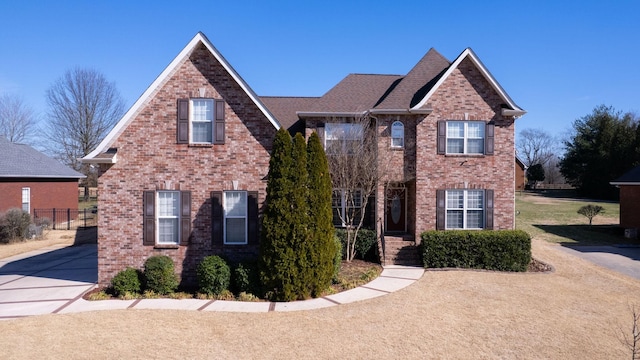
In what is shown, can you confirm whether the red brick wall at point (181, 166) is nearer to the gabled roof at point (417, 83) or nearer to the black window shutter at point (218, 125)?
the black window shutter at point (218, 125)

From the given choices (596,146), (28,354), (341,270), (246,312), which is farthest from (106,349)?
(596,146)

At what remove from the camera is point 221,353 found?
6.50 m

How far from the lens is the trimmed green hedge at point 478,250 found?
1260cm

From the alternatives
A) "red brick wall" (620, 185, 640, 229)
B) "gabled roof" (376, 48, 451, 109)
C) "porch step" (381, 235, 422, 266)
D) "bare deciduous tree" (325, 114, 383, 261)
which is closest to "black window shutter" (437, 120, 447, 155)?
"gabled roof" (376, 48, 451, 109)

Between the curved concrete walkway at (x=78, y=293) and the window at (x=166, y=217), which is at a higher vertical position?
the window at (x=166, y=217)

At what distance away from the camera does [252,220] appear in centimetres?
1103

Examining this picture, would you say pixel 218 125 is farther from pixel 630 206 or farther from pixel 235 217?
pixel 630 206

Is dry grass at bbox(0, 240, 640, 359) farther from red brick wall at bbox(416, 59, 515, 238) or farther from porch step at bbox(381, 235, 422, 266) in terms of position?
red brick wall at bbox(416, 59, 515, 238)

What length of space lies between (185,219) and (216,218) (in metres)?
0.98

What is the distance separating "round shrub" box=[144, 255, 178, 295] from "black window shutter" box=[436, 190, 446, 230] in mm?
10015

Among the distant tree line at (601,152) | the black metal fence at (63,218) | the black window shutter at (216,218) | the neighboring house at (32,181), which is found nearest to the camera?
the black window shutter at (216,218)

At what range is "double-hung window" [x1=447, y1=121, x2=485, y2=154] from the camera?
14016mm

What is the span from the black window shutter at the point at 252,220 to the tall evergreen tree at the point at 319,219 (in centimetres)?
211

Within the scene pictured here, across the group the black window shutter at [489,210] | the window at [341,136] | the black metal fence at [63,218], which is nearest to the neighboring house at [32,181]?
the black metal fence at [63,218]
